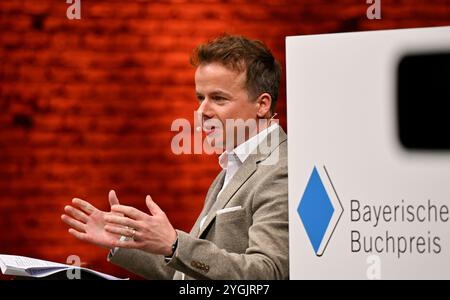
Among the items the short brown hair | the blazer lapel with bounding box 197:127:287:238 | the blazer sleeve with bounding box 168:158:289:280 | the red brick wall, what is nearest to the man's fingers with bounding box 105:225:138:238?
the blazer sleeve with bounding box 168:158:289:280

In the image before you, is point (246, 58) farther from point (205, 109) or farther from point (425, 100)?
point (425, 100)

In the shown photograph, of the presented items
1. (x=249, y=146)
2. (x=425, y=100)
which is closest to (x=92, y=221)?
(x=249, y=146)

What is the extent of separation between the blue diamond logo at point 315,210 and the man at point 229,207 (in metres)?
0.28

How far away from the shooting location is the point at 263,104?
2.18 m

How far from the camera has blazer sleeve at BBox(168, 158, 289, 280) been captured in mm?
1791

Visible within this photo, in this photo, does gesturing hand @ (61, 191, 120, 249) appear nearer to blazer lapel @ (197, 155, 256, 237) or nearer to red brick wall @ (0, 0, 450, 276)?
blazer lapel @ (197, 155, 256, 237)

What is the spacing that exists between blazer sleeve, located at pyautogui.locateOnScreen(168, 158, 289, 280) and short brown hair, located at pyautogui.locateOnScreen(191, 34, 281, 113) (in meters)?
0.31

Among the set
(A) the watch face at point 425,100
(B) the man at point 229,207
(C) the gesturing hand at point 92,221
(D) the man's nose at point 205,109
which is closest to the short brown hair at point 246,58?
(B) the man at point 229,207

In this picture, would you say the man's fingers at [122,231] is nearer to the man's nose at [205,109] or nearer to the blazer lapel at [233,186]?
the blazer lapel at [233,186]

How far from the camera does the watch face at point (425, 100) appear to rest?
1.47 meters
